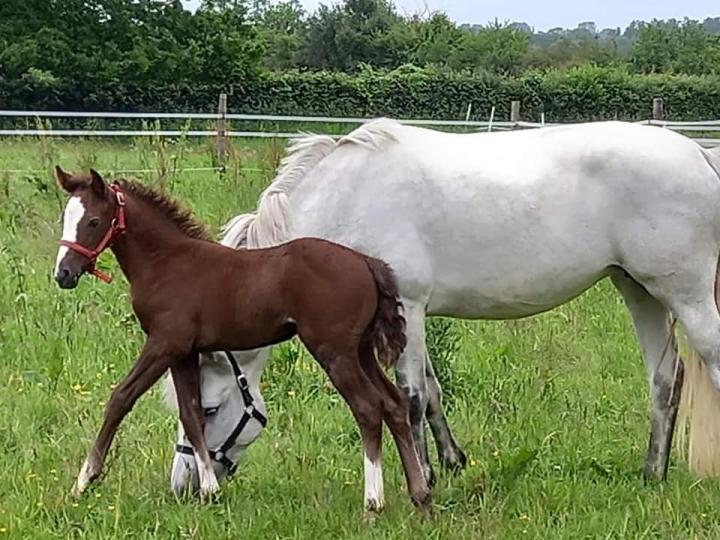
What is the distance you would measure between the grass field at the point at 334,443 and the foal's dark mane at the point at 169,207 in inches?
40.7

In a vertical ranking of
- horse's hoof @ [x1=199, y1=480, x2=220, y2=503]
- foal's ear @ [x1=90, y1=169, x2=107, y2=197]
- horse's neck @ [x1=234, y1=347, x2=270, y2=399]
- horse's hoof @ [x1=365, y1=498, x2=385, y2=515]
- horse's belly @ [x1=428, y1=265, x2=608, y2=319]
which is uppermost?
foal's ear @ [x1=90, y1=169, x2=107, y2=197]

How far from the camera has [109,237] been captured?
386cm

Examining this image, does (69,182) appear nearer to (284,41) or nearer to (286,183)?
(286,183)

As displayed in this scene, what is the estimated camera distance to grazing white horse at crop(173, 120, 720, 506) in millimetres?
4262

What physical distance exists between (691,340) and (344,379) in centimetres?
158

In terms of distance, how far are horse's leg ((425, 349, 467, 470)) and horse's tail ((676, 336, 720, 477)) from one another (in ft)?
3.33

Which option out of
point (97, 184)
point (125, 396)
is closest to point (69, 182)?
point (97, 184)

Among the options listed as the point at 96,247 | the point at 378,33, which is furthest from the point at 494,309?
the point at 378,33

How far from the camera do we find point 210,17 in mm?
29516

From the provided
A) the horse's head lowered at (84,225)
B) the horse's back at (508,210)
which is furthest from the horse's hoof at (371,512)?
the horse's head lowered at (84,225)

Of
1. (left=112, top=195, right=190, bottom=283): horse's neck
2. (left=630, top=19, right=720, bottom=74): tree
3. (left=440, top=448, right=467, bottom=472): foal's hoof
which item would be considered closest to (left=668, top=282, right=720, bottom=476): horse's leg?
(left=440, top=448, right=467, bottom=472): foal's hoof

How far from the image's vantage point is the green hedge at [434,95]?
83.5 feet

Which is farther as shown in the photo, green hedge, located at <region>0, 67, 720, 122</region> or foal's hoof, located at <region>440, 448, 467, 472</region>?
green hedge, located at <region>0, 67, 720, 122</region>

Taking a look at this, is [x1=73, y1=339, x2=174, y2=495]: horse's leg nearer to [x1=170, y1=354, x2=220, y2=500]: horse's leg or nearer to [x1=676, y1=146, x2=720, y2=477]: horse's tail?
[x1=170, y1=354, x2=220, y2=500]: horse's leg
